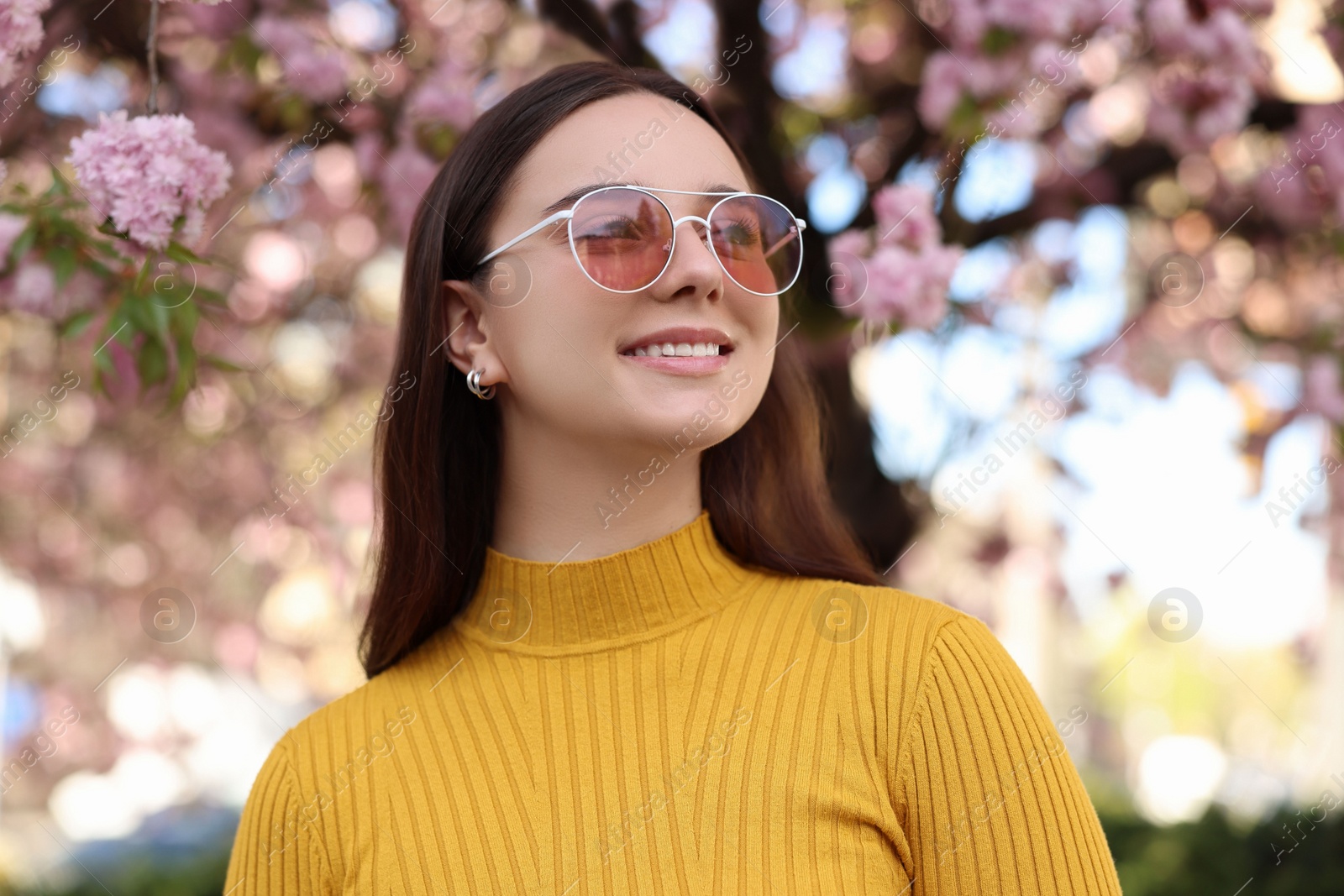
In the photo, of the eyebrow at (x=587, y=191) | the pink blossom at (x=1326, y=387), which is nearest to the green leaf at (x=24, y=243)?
the eyebrow at (x=587, y=191)

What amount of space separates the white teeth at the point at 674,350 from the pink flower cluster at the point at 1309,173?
1929 mm

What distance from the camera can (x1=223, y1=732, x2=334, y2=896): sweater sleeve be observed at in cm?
134

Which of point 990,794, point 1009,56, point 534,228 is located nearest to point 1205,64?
point 1009,56

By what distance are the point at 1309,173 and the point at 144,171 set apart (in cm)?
262

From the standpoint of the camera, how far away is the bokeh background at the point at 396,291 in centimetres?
211

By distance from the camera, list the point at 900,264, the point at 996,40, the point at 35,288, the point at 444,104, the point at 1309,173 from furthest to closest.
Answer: the point at 1309,173
the point at 444,104
the point at 996,40
the point at 900,264
the point at 35,288

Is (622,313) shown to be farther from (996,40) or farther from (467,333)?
(996,40)

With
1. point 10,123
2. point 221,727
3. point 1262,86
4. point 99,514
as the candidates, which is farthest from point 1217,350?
point 221,727

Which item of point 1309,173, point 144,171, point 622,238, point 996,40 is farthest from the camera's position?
point 1309,173

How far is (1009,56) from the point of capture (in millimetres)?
2246

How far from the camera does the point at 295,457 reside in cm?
389

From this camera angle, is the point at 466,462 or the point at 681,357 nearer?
the point at 681,357

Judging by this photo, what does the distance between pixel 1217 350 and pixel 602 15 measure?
2423 millimetres

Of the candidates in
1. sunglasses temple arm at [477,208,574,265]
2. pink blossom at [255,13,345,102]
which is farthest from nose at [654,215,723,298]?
pink blossom at [255,13,345,102]
